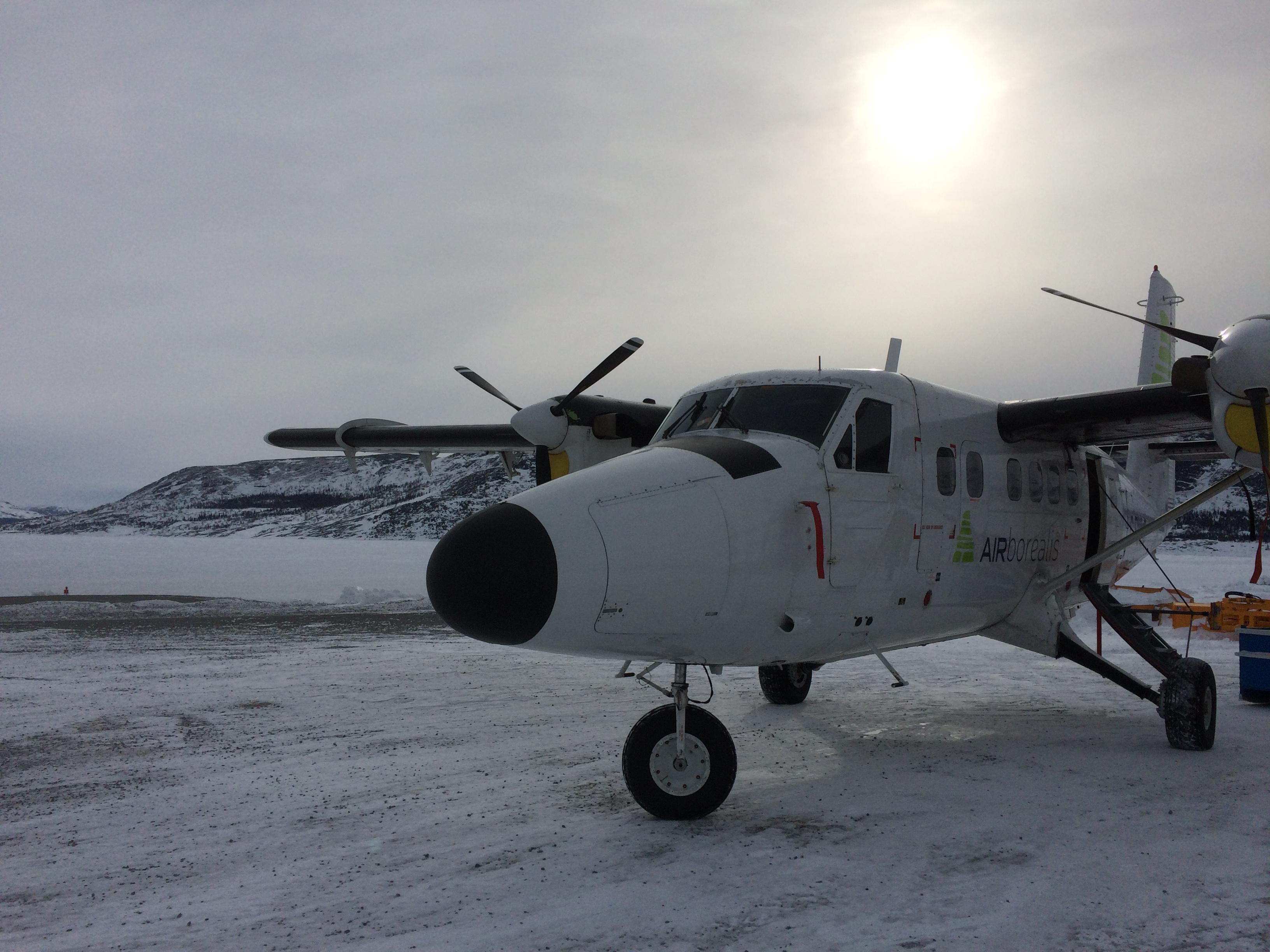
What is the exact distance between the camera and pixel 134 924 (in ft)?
14.1

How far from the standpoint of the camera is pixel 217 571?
4434 centimetres

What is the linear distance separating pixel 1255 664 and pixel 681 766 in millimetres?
7829

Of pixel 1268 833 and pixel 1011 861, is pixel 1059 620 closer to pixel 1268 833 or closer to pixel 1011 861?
pixel 1268 833

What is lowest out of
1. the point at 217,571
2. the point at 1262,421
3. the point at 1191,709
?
the point at 217,571

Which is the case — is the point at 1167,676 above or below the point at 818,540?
below

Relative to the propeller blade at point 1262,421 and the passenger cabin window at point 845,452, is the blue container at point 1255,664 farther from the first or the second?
the passenger cabin window at point 845,452

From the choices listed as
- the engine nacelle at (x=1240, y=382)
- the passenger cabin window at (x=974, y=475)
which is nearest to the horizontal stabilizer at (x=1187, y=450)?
the engine nacelle at (x=1240, y=382)

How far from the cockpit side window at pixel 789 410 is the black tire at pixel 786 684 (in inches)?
167

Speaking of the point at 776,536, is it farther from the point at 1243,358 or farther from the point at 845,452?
the point at 1243,358

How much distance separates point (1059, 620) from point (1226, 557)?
186ft

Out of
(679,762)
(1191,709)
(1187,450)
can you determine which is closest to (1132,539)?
(1191,709)

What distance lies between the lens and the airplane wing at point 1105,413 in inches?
314

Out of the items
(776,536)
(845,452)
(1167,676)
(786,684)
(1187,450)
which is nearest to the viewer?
(776,536)

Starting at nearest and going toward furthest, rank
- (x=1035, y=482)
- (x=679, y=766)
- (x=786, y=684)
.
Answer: (x=679, y=766)
(x=1035, y=482)
(x=786, y=684)
